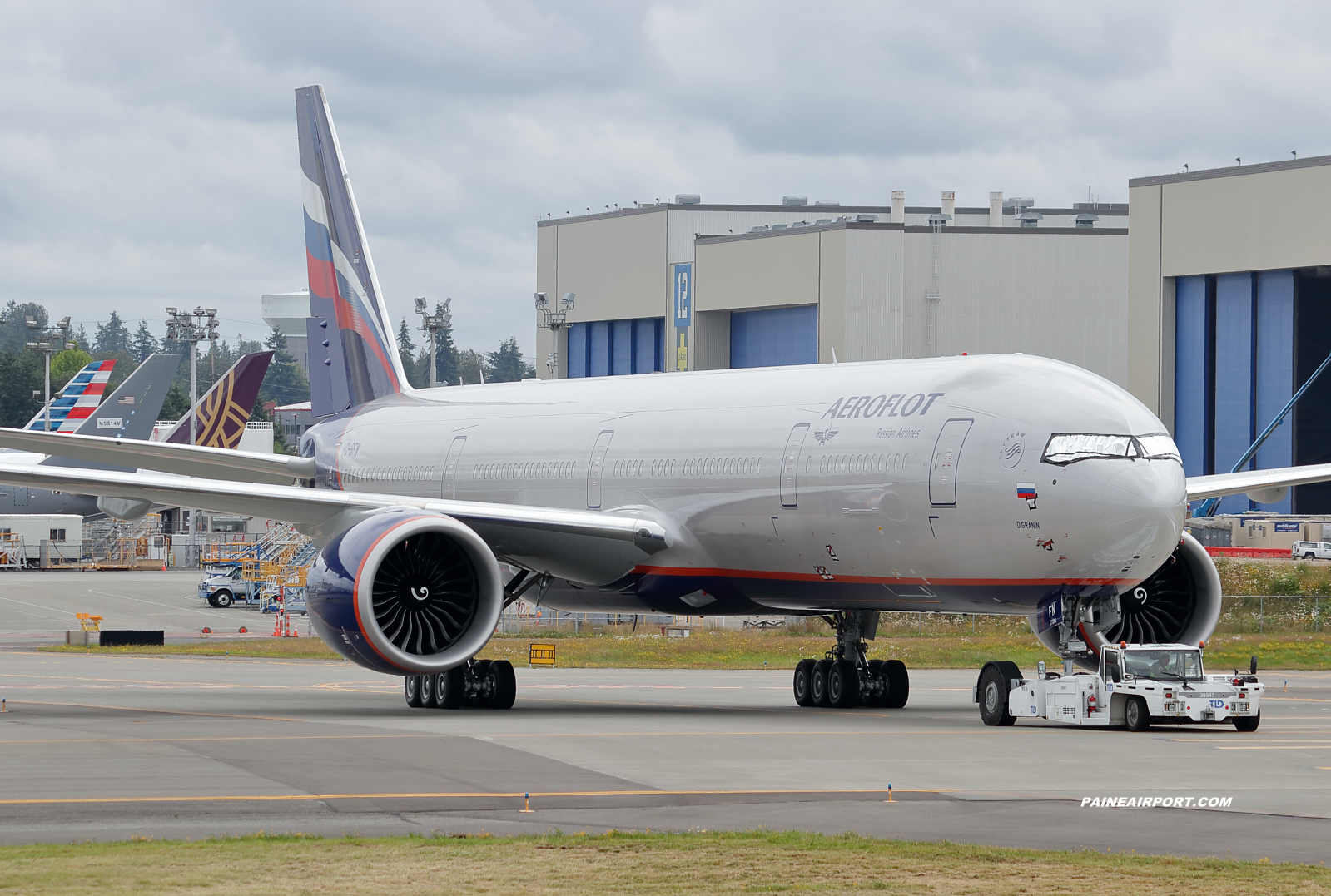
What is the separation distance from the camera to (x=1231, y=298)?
260 ft

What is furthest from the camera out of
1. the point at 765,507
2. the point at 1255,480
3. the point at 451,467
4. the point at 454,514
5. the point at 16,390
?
the point at 16,390

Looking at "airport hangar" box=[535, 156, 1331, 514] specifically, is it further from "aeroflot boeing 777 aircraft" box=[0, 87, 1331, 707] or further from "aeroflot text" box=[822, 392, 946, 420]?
"aeroflot text" box=[822, 392, 946, 420]

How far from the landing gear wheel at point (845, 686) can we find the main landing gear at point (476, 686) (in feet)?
16.0

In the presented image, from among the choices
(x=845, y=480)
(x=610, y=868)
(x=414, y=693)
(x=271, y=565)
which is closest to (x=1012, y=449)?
(x=845, y=480)

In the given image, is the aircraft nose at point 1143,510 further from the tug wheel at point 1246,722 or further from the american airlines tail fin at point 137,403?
the american airlines tail fin at point 137,403

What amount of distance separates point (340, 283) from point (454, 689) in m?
11.1

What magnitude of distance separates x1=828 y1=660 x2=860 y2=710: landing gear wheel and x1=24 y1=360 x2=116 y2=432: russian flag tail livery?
73148 millimetres

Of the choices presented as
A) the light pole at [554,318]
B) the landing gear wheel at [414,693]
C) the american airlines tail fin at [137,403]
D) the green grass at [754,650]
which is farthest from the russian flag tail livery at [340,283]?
the light pole at [554,318]

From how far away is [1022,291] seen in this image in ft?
308

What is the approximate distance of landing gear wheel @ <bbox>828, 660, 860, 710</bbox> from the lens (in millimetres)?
28172

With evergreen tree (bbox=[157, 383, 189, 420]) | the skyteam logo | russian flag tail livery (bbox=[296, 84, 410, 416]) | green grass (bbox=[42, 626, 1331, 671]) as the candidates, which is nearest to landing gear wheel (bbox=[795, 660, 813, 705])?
the skyteam logo

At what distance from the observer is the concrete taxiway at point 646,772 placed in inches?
577

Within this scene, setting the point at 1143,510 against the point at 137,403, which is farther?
the point at 137,403

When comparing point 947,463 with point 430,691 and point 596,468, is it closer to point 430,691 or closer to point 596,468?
point 596,468
